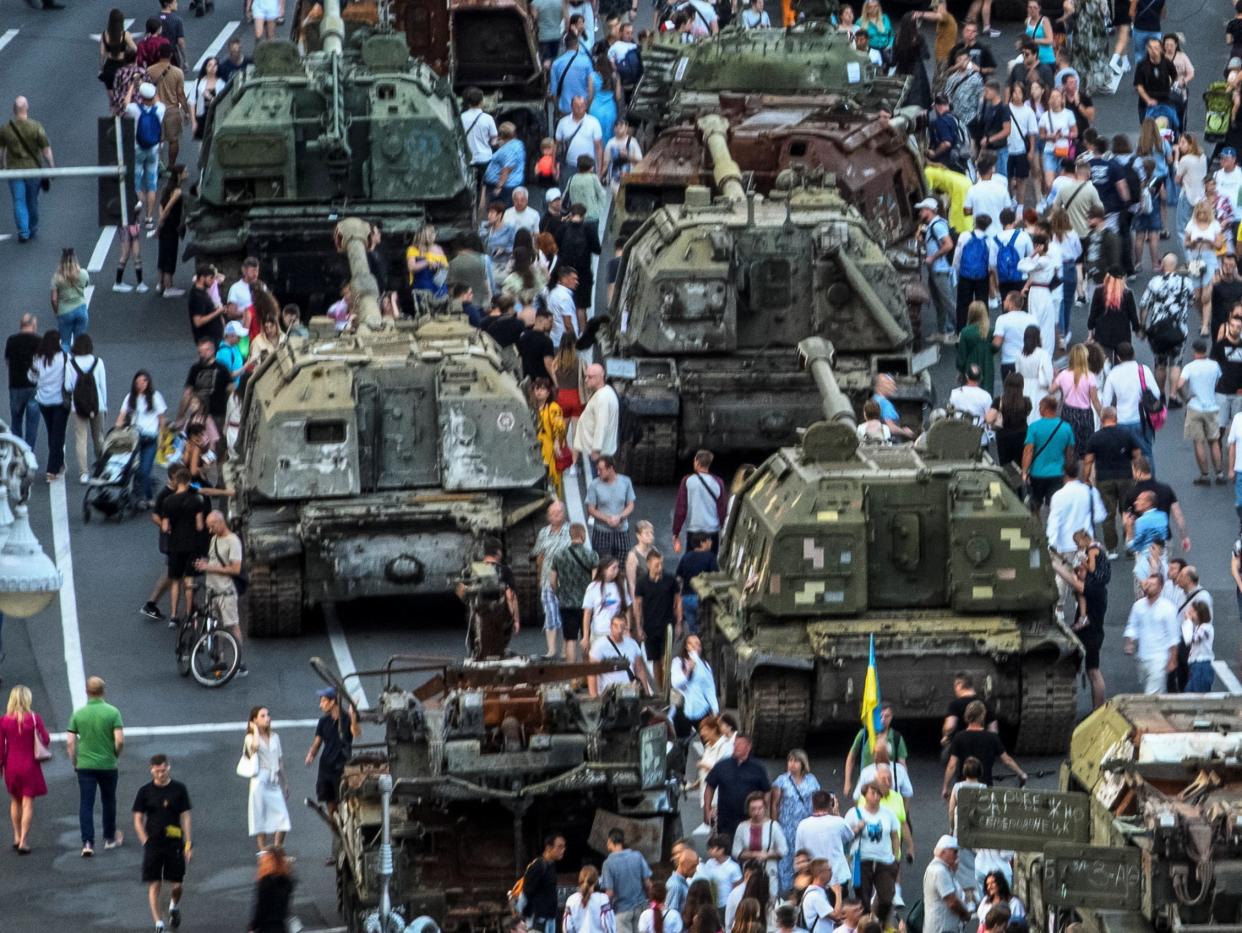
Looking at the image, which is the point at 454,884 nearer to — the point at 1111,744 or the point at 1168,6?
the point at 1111,744

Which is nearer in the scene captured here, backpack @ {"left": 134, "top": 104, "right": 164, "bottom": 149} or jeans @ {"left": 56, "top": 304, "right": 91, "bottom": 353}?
jeans @ {"left": 56, "top": 304, "right": 91, "bottom": 353}

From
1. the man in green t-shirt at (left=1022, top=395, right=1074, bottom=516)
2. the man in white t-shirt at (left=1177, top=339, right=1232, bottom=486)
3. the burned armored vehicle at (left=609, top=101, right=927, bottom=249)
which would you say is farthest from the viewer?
the burned armored vehicle at (left=609, top=101, right=927, bottom=249)

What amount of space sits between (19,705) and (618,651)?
452 centimetres

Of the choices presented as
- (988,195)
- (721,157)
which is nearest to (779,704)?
(721,157)

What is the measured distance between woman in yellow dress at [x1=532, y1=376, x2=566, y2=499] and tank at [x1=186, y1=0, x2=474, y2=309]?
18.6 feet

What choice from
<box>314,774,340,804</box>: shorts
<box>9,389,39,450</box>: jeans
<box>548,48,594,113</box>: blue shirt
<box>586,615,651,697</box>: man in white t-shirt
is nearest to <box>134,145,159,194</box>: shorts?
<box>548,48,594,113</box>: blue shirt

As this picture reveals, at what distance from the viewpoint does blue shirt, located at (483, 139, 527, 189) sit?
41.2m

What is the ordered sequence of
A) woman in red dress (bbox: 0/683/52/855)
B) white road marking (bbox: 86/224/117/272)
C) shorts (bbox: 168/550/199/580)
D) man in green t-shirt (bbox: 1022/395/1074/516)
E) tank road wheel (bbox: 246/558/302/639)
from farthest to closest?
white road marking (bbox: 86/224/117/272), man in green t-shirt (bbox: 1022/395/1074/516), shorts (bbox: 168/550/199/580), tank road wheel (bbox: 246/558/302/639), woman in red dress (bbox: 0/683/52/855)

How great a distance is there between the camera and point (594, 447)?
107 feet

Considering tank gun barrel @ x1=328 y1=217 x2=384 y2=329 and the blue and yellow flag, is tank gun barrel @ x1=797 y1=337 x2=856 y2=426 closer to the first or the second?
the blue and yellow flag

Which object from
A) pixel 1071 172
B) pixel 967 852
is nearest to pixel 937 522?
pixel 967 852

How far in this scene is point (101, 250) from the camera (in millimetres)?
42031

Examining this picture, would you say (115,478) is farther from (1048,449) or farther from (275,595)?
(1048,449)

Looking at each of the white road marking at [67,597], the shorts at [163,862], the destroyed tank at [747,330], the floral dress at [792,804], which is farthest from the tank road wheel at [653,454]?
the shorts at [163,862]
